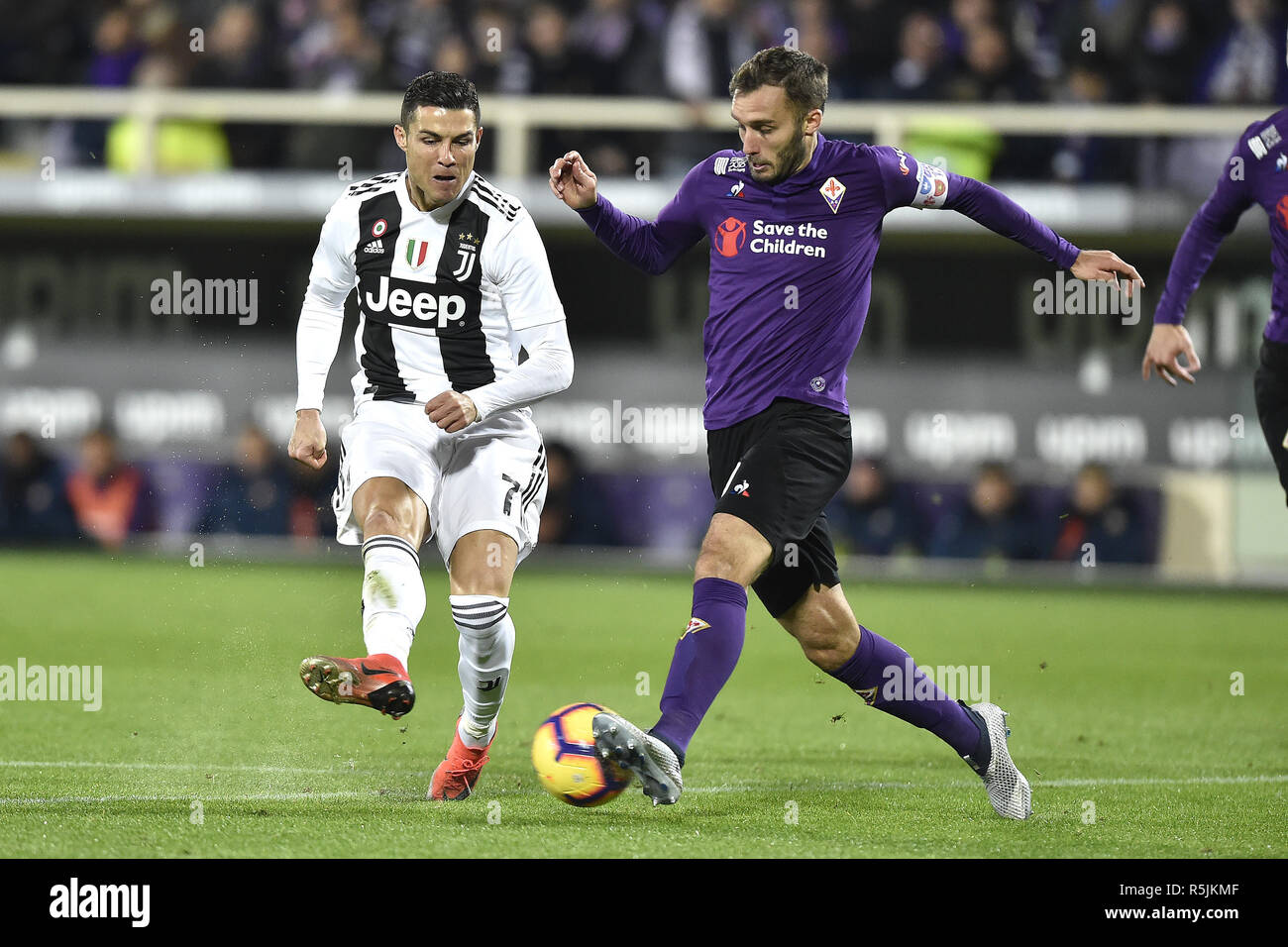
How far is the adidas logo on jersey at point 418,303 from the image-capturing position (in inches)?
219

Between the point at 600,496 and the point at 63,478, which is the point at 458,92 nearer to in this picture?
the point at 600,496

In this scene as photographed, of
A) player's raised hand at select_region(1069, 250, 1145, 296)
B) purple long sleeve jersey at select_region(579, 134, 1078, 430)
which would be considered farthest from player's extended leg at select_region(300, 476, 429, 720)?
player's raised hand at select_region(1069, 250, 1145, 296)

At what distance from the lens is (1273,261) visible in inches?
238

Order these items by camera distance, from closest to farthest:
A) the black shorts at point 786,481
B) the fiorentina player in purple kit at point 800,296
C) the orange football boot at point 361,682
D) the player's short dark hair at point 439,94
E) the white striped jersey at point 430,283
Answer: the orange football boot at point 361,682, the black shorts at point 786,481, the fiorentina player in purple kit at point 800,296, the player's short dark hair at point 439,94, the white striped jersey at point 430,283

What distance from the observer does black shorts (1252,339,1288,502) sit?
6.10m

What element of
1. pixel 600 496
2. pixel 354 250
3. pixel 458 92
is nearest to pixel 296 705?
pixel 354 250

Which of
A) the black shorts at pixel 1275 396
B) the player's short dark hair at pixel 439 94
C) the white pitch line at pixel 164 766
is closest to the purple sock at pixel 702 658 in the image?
the player's short dark hair at pixel 439 94

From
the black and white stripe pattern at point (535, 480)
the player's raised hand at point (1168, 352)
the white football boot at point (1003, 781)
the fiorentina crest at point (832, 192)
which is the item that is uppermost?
the fiorentina crest at point (832, 192)

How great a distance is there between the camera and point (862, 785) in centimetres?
612

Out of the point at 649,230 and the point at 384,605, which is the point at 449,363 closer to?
the point at 649,230

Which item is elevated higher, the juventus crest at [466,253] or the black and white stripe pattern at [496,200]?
the black and white stripe pattern at [496,200]

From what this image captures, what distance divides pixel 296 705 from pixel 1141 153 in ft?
33.9

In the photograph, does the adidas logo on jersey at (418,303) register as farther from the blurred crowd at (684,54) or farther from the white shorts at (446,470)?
the blurred crowd at (684,54)

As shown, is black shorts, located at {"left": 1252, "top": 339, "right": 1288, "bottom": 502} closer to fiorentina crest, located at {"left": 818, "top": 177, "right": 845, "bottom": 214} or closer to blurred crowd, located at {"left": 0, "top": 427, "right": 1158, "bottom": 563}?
fiorentina crest, located at {"left": 818, "top": 177, "right": 845, "bottom": 214}
